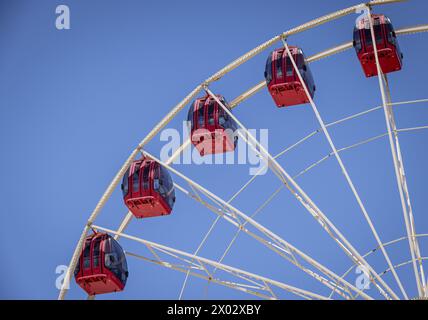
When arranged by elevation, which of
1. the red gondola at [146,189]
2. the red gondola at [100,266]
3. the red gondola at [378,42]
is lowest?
the red gondola at [100,266]

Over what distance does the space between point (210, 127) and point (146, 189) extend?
2696 mm

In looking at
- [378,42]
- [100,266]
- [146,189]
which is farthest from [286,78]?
[100,266]

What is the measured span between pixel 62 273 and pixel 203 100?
696 cm

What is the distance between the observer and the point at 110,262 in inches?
1028

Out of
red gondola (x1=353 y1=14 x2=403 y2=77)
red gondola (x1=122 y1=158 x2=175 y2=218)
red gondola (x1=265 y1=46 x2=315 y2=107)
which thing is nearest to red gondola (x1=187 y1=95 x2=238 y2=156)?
red gondola (x1=122 y1=158 x2=175 y2=218)

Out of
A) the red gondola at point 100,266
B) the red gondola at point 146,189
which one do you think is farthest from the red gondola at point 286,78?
the red gondola at point 100,266

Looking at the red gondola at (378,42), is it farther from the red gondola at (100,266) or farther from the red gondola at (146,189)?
the red gondola at (100,266)

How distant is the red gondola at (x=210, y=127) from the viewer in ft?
88.4

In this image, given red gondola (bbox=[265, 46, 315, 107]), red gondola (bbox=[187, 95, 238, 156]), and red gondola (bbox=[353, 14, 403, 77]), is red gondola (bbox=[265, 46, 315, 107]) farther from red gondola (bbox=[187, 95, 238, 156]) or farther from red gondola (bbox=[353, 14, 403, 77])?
red gondola (bbox=[353, 14, 403, 77])

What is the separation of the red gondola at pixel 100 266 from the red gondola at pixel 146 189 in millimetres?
1289

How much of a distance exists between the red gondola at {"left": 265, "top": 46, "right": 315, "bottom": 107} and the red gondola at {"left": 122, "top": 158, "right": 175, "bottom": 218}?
13.7 ft

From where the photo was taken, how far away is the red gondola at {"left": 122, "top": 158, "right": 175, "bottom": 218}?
2645 centimetres
